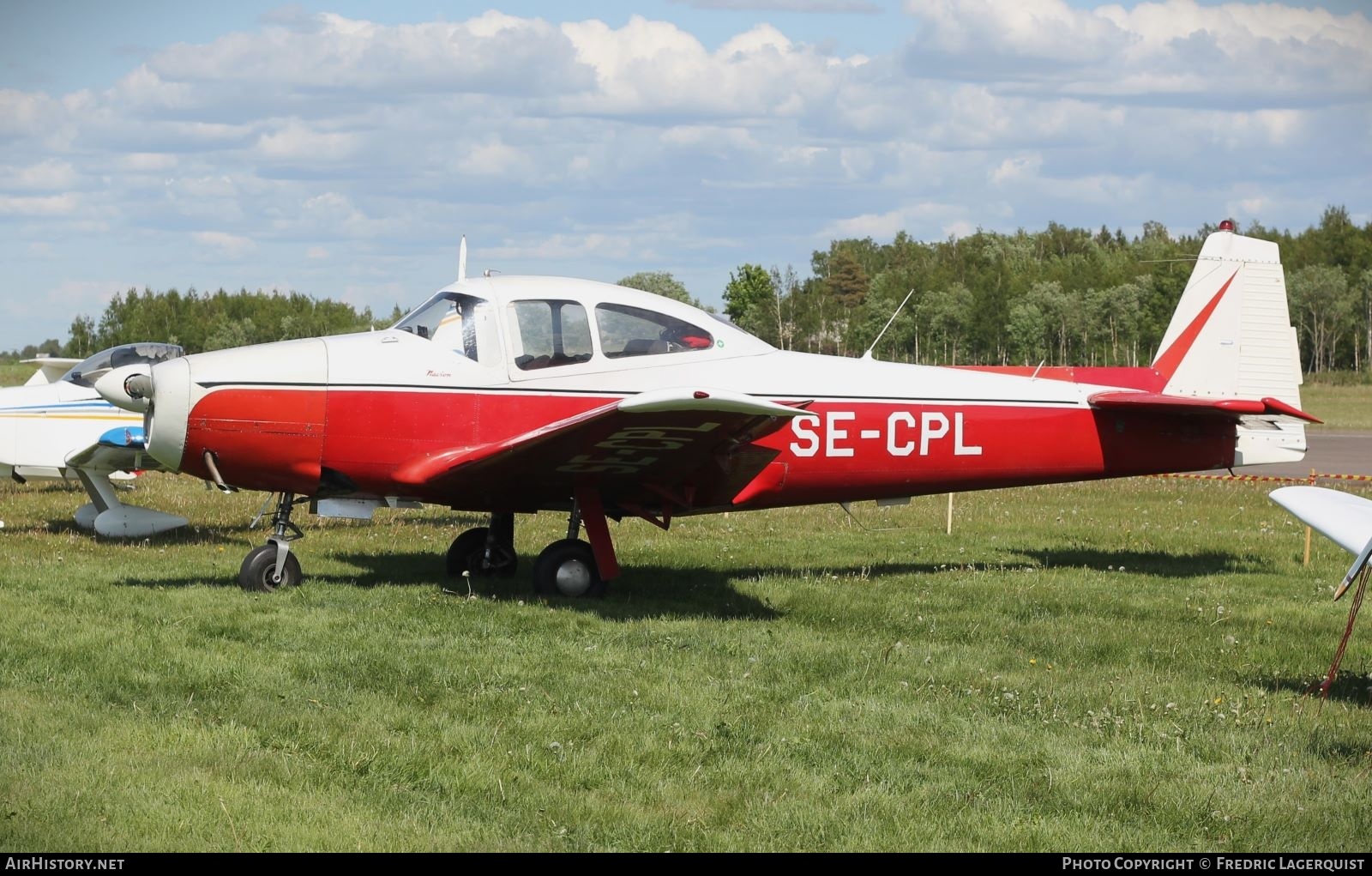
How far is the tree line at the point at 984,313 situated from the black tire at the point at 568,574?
4860 cm

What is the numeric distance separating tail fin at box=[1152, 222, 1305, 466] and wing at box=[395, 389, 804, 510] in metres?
4.33

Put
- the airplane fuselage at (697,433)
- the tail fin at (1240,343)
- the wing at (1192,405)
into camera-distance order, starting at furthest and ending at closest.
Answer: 1. the tail fin at (1240,343)
2. the wing at (1192,405)
3. the airplane fuselage at (697,433)

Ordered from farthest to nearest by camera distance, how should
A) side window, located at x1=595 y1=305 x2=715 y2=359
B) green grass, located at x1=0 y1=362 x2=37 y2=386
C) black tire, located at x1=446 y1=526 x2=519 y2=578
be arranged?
green grass, located at x1=0 y1=362 x2=37 y2=386, black tire, located at x1=446 y1=526 x2=519 y2=578, side window, located at x1=595 y1=305 x2=715 y2=359

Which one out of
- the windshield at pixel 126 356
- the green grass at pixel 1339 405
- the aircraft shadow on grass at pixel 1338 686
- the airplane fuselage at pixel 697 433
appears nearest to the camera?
the aircraft shadow on grass at pixel 1338 686

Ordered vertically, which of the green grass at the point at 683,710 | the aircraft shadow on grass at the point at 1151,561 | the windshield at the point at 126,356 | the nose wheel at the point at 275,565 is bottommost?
the green grass at the point at 683,710

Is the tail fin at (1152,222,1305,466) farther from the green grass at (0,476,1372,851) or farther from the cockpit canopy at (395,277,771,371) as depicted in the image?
the cockpit canopy at (395,277,771,371)

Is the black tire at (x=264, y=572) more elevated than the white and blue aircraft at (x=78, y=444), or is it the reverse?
the white and blue aircraft at (x=78, y=444)

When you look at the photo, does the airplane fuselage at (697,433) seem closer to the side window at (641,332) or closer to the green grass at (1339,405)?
the side window at (641,332)

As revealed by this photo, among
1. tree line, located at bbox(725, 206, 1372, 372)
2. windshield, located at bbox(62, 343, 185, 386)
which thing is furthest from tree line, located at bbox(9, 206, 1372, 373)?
windshield, located at bbox(62, 343, 185, 386)

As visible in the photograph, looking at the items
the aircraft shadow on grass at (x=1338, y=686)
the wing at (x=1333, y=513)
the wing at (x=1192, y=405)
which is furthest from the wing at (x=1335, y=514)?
the wing at (x=1192, y=405)

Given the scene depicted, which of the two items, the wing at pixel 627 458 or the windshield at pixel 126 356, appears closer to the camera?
the wing at pixel 627 458

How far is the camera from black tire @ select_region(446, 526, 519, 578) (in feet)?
34.2

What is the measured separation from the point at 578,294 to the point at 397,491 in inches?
75.1

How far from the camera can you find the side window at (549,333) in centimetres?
921
